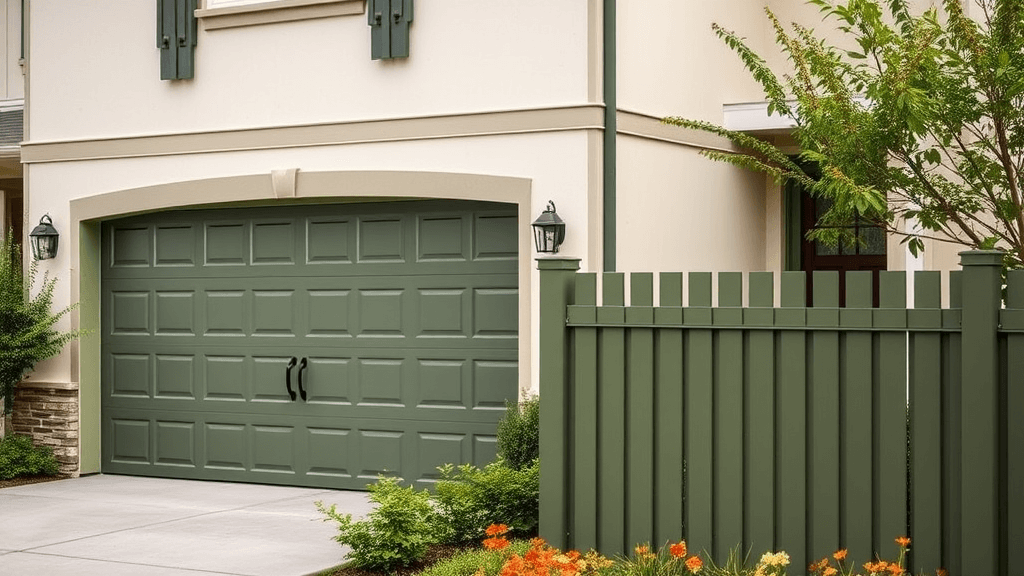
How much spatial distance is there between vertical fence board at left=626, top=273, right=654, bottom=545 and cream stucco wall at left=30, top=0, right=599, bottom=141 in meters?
4.35

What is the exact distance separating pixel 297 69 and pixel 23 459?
194 inches

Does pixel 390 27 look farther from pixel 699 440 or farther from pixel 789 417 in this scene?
pixel 789 417

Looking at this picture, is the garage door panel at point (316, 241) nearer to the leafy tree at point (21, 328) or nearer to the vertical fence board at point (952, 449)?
the leafy tree at point (21, 328)

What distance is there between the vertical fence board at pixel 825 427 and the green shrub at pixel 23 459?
923 cm

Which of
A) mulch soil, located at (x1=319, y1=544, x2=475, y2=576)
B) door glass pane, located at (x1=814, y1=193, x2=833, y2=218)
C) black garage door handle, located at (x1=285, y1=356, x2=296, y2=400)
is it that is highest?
door glass pane, located at (x1=814, y1=193, x2=833, y2=218)

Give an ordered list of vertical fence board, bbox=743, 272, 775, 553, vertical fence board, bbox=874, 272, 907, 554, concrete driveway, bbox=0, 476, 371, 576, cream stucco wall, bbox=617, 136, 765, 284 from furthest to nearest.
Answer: cream stucco wall, bbox=617, 136, 765, 284 → concrete driveway, bbox=0, 476, 371, 576 → vertical fence board, bbox=743, 272, 775, 553 → vertical fence board, bbox=874, 272, 907, 554

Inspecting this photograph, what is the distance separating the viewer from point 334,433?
41.1 ft

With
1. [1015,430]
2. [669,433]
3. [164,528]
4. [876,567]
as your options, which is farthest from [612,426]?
[164,528]

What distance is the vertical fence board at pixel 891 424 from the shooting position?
6535 millimetres

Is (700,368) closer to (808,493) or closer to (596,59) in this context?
(808,493)

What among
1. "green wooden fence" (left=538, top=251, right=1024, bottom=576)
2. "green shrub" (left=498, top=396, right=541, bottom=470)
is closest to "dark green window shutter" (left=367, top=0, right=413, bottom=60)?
"green shrub" (left=498, top=396, right=541, bottom=470)

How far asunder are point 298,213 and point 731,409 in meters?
6.79

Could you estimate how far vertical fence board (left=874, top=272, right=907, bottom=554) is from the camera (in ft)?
21.4

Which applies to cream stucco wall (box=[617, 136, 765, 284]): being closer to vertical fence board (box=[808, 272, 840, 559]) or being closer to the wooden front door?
the wooden front door
